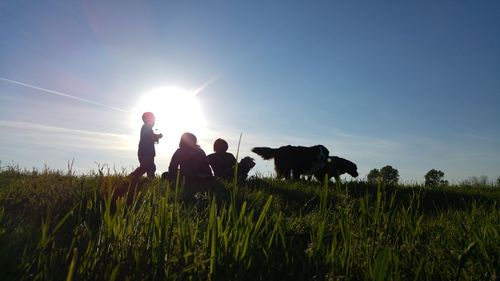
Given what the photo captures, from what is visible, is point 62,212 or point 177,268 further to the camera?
point 62,212

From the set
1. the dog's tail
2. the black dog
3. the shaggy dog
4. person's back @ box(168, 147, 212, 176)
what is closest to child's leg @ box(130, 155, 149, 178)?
person's back @ box(168, 147, 212, 176)

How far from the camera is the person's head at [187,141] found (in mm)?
10500

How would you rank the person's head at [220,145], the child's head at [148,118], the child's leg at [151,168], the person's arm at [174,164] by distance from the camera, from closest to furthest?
the person's arm at [174,164], the child's leg at [151,168], the child's head at [148,118], the person's head at [220,145]

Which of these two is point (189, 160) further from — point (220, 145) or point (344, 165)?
point (344, 165)

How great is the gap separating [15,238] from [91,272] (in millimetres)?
642

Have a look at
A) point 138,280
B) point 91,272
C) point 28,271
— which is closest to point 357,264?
point 138,280

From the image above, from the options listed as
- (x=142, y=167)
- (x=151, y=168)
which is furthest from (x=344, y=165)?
(x=142, y=167)

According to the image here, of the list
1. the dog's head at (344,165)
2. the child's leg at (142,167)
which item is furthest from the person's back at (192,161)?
the dog's head at (344,165)

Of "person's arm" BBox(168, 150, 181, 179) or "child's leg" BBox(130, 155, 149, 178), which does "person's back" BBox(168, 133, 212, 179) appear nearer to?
"person's arm" BBox(168, 150, 181, 179)

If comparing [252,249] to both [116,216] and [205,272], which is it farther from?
[116,216]

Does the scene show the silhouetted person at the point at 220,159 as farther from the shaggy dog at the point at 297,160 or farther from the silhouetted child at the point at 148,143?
the shaggy dog at the point at 297,160

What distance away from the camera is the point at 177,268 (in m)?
1.90

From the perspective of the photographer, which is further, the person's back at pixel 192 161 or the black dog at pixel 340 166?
the black dog at pixel 340 166

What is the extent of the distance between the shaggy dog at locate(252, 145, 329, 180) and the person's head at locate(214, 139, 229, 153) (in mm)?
3035
